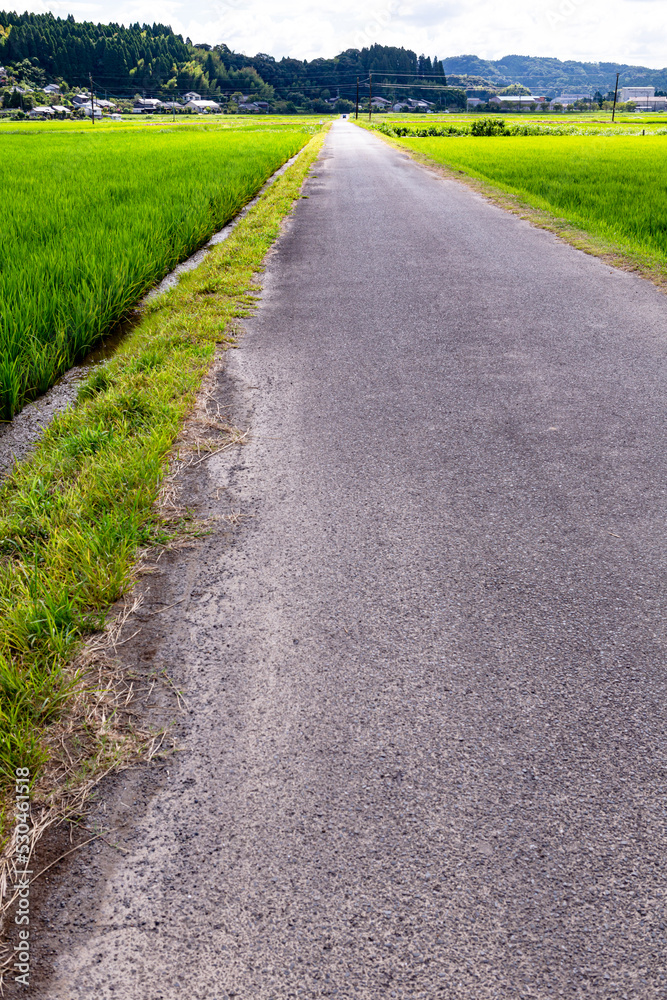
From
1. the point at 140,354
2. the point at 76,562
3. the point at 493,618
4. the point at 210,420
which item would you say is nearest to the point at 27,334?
the point at 140,354

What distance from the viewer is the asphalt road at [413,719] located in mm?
1302

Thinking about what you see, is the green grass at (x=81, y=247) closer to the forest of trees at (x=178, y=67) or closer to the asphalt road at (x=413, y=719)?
the asphalt road at (x=413, y=719)

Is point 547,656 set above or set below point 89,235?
below

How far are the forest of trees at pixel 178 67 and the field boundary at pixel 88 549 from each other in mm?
125320

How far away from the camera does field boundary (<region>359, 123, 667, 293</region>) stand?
7289 mm

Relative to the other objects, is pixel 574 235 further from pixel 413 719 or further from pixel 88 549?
pixel 413 719

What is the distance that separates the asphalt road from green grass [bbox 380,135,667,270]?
5.75 m

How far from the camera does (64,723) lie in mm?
1786

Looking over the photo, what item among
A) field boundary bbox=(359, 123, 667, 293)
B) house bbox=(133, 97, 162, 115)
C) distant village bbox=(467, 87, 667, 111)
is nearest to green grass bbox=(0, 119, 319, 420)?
field boundary bbox=(359, 123, 667, 293)

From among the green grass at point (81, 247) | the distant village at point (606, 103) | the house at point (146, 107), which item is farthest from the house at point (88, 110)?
the green grass at point (81, 247)

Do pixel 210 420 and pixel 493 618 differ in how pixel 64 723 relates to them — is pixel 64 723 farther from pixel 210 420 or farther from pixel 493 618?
pixel 210 420

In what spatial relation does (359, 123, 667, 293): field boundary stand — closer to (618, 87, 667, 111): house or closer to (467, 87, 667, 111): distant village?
(467, 87, 667, 111): distant village

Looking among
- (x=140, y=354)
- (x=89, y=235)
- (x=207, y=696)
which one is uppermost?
(x=89, y=235)

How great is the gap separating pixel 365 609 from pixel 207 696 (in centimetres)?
63
